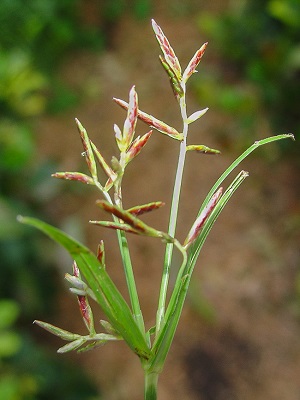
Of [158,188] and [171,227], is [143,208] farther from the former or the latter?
[158,188]

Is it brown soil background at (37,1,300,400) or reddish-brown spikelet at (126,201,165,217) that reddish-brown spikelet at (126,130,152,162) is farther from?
brown soil background at (37,1,300,400)

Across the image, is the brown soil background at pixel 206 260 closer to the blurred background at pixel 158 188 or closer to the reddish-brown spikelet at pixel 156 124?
the blurred background at pixel 158 188

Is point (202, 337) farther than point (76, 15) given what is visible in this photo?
No

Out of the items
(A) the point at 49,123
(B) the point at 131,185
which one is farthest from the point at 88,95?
(B) the point at 131,185

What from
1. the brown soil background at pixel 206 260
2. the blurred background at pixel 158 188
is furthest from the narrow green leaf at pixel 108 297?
the brown soil background at pixel 206 260

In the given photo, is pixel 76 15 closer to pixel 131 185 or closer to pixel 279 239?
pixel 131 185
